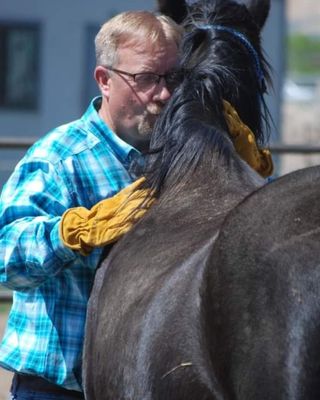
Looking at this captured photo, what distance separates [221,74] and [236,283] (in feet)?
3.85

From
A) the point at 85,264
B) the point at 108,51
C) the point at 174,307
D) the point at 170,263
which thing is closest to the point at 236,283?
the point at 174,307

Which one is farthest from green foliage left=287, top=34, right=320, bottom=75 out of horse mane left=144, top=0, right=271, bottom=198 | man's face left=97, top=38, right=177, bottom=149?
man's face left=97, top=38, right=177, bottom=149

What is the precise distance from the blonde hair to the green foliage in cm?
3032

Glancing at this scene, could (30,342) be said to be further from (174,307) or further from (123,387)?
(174,307)

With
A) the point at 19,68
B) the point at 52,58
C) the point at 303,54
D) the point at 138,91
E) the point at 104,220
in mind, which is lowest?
the point at 303,54

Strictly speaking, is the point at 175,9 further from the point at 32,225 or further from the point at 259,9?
the point at 32,225

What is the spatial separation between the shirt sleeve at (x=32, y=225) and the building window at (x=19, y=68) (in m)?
9.80

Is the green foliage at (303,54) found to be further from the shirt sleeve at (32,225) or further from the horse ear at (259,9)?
the shirt sleeve at (32,225)

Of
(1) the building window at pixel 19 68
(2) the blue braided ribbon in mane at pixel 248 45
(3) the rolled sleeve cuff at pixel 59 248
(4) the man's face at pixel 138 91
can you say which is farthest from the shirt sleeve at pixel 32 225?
(1) the building window at pixel 19 68

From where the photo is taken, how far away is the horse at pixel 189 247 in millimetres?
2098

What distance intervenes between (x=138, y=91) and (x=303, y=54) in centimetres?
3276

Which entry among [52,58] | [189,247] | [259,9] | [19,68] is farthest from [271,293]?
[19,68]

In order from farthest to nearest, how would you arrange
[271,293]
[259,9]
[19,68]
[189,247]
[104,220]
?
[19,68]
[259,9]
[104,220]
[189,247]
[271,293]

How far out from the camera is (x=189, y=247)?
2.41 metres
